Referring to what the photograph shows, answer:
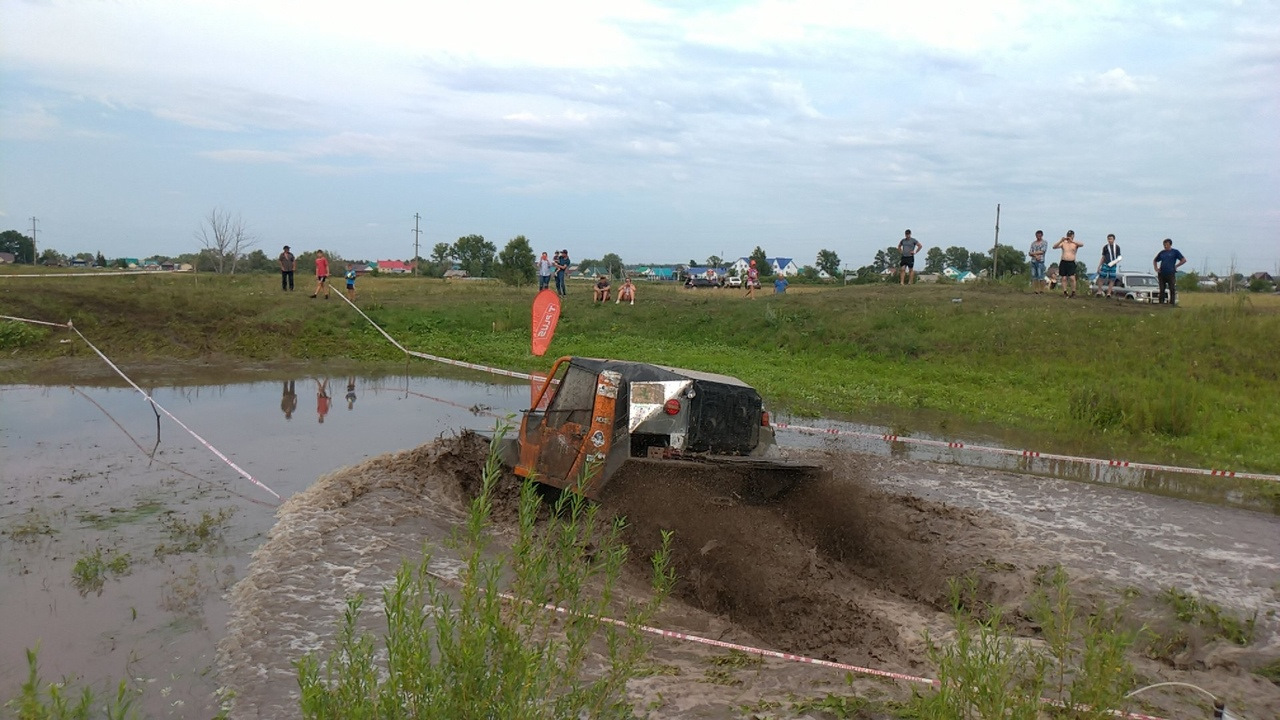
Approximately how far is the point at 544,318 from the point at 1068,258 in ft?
53.5

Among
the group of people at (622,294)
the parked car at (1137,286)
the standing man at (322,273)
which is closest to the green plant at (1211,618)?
the parked car at (1137,286)

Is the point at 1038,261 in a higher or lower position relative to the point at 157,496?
higher

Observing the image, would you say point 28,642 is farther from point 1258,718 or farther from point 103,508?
point 1258,718

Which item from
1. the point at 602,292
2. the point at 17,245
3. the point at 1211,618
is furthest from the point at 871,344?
the point at 17,245

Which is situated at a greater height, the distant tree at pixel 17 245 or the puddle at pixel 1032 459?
the distant tree at pixel 17 245

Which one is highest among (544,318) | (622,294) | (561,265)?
(561,265)

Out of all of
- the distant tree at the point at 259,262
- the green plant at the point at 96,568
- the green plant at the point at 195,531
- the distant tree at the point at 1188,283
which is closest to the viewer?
the green plant at the point at 96,568

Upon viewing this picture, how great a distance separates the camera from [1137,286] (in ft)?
105

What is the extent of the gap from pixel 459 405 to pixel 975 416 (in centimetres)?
989

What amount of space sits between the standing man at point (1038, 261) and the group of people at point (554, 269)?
15.2m

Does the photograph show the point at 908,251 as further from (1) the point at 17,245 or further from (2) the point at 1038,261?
(1) the point at 17,245

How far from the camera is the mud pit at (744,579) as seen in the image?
6.52 meters

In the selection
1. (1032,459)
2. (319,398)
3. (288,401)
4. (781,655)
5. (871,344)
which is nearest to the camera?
(781,655)

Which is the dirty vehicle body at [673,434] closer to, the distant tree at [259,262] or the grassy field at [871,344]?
the grassy field at [871,344]
